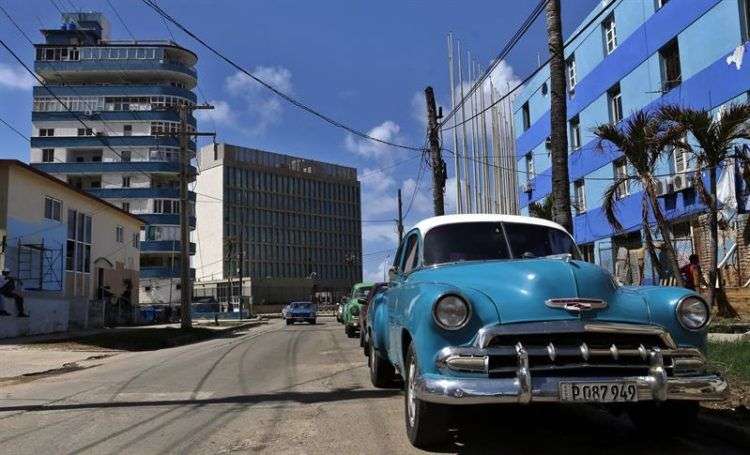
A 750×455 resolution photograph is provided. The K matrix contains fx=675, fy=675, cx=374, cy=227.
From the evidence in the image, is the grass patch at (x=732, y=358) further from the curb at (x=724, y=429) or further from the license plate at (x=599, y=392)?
the license plate at (x=599, y=392)

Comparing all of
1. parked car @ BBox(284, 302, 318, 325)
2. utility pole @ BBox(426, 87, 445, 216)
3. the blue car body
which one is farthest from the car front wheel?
parked car @ BBox(284, 302, 318, 325)

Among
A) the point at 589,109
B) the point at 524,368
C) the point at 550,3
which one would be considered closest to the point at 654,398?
the point at 524,368

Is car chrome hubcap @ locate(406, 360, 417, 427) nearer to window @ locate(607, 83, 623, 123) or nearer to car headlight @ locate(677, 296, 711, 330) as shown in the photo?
car headlight @ locate(677, 296, 711, 330)

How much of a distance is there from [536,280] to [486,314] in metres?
0.47

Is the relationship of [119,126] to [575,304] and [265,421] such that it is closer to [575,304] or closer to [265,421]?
[265,421]

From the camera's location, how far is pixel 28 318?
25.4 meters

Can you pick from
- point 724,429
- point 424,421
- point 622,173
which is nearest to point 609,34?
point 622,173

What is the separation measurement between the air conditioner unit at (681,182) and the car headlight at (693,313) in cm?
1525

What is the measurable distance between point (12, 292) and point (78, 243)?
33.2 feet

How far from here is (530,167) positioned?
34.3 metres

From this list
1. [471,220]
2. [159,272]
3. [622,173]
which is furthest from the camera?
[159,272]

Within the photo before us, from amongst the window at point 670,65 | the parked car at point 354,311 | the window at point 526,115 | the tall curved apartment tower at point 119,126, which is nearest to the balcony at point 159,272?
the tall curved apartment tower at point 119,126

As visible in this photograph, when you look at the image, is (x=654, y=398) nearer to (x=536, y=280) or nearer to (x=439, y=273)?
(x=536, y=280)

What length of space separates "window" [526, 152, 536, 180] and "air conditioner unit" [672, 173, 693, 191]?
44.2ft
